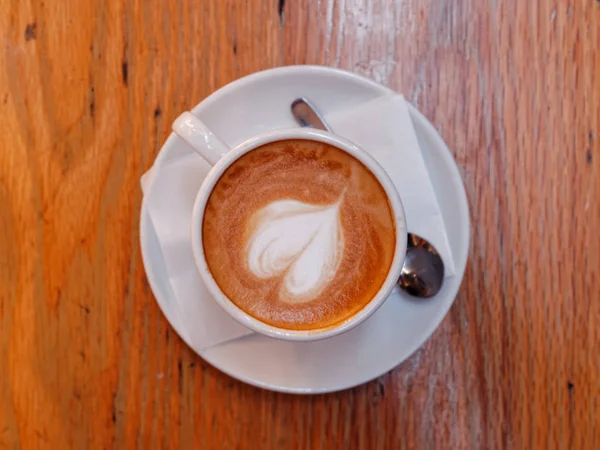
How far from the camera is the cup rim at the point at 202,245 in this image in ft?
2.17

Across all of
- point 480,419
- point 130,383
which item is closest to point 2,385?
point 130,383

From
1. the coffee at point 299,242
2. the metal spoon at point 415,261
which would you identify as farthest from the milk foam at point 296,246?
the metal spoon at point 415,261

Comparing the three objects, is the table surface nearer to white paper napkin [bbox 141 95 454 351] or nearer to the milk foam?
white paper napkin [bbox 141 95 454 351]

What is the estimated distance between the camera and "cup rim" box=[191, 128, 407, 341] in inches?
26.0

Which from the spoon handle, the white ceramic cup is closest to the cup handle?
the white ceramic cup

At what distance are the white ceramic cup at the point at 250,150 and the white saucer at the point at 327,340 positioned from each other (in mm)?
78

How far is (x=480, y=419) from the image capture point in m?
0.79

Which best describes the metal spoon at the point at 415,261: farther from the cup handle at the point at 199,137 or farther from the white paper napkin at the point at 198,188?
the cup handle at the point at 199,137

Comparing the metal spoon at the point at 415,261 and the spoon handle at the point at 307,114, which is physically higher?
the spoon handle at the point at 307,114

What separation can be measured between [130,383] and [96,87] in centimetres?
44

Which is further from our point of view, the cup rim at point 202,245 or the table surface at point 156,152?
the table surface at point 156,152

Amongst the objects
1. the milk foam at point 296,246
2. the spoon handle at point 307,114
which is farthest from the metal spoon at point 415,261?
the milk foam at point 296,246

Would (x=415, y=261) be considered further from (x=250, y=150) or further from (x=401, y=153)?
(x=250, y=150)

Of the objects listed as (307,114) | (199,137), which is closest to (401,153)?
(307,114)
